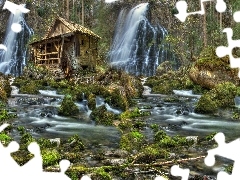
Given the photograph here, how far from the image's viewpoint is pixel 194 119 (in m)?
12.9

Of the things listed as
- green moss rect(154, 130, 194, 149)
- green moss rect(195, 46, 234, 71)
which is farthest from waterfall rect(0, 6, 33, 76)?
green moss rect(154, 130, 194, 149)

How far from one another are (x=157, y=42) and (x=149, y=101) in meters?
21.6

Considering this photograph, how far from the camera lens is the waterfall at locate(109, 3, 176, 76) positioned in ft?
121

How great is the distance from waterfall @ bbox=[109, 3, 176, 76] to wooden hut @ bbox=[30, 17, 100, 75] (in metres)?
8.94

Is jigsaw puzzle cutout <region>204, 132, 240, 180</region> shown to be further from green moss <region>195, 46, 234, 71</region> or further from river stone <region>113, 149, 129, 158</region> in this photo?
green moss <region>195, 46, 234, 71</region>

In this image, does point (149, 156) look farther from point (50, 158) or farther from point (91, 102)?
point (91, 102)

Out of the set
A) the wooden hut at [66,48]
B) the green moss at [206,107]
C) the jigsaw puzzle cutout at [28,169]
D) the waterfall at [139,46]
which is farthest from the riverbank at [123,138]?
the waterfall at [139,46]

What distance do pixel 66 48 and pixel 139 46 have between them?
12.9 metres

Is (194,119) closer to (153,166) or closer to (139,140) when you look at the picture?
(139,140)

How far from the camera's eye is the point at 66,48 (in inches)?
1047

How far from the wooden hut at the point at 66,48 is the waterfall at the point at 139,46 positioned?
8936 millimetres

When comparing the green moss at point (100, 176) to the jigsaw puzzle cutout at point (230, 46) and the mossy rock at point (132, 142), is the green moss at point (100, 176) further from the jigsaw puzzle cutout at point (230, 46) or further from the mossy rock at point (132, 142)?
the jigsaw puzzle cutout at point (230, 46)

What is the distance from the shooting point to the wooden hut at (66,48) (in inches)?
1020

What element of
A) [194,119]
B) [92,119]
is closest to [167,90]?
[194,119]
